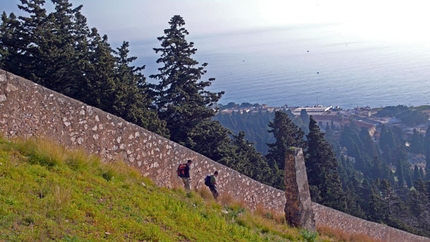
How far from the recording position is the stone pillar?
911 centimetres

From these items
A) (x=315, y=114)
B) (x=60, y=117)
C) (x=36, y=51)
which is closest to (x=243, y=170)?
(x=36, y=51)

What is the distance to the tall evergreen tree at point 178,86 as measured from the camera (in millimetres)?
18956

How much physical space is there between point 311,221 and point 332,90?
280 ft

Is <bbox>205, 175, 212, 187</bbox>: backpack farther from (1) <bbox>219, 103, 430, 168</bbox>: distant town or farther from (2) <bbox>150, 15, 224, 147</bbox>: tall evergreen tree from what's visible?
(1) <bbox>219, 103, 430, 168</bbox>: distant town

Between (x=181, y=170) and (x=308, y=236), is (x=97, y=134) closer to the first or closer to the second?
(x=181, y=170)

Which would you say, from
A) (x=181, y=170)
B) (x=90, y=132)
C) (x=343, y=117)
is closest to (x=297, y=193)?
(x=181, y=170)

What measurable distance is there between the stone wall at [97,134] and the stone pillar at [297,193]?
1.44 meters

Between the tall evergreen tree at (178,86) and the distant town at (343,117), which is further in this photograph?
the distant town at (343,117)

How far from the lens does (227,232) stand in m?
5.97

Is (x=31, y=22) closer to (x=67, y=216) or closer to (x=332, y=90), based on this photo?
(x=67, y=216)

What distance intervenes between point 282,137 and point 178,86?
1128cm

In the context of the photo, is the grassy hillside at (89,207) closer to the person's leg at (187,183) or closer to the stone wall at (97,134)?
the stone wall at (97,134)

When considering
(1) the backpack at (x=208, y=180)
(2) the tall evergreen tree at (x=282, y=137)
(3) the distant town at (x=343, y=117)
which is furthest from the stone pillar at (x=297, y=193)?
(3) the distant town at (x=343, y=117)

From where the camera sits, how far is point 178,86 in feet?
62.7
